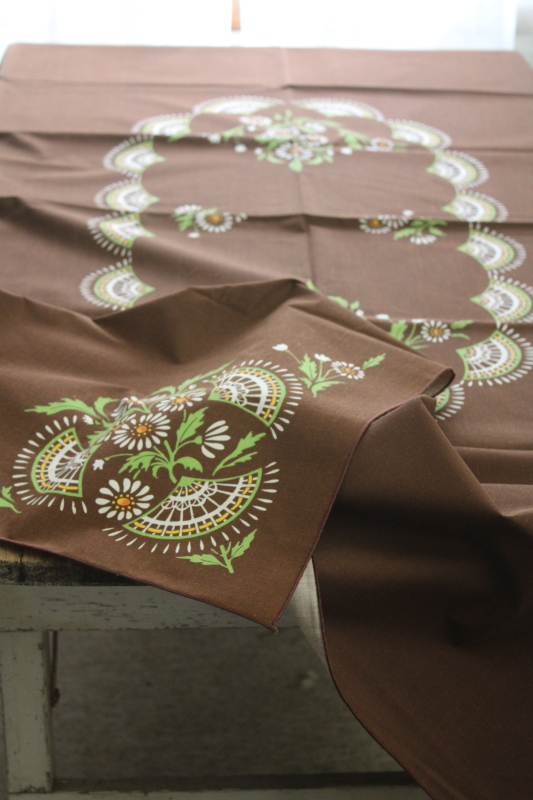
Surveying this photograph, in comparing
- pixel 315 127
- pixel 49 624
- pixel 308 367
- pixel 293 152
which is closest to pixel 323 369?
pixel 308 367

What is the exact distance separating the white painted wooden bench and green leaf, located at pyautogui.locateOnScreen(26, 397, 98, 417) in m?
0.16

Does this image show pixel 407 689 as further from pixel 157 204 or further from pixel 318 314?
pixel 157 204

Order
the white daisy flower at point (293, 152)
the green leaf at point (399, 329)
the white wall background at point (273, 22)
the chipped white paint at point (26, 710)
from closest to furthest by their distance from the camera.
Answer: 1. the chipped white paint at point (26, 710)
2. the green leaf at point (399, 329)
3. the white daisy flower at point (293, 152)
4. the white wall background at point (273, 22)

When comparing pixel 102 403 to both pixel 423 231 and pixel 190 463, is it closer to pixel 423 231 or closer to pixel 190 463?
pixel 190 463

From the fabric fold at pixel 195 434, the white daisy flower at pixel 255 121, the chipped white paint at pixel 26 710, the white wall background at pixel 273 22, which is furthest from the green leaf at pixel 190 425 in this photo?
the white wall background at pixel 273 22

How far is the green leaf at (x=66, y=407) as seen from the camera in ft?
2.64

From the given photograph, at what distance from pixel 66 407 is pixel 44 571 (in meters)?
0.18

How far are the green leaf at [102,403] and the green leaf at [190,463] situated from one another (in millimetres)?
131

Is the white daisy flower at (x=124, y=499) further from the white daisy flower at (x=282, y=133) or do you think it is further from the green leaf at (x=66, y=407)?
the white daisy flower at (x=282, y=133)

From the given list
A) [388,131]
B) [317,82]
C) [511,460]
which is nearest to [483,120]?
[388,131]

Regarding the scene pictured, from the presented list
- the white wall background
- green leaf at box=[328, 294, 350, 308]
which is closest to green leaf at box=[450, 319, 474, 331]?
green leaf at box=[328, 294, 350, 308]

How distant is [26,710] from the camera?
2.96 ft

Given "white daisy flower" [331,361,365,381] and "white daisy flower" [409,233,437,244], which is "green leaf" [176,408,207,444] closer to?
"white daisy flower" [331,361,365,381]

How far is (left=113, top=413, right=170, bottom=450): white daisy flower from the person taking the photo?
0.73m
